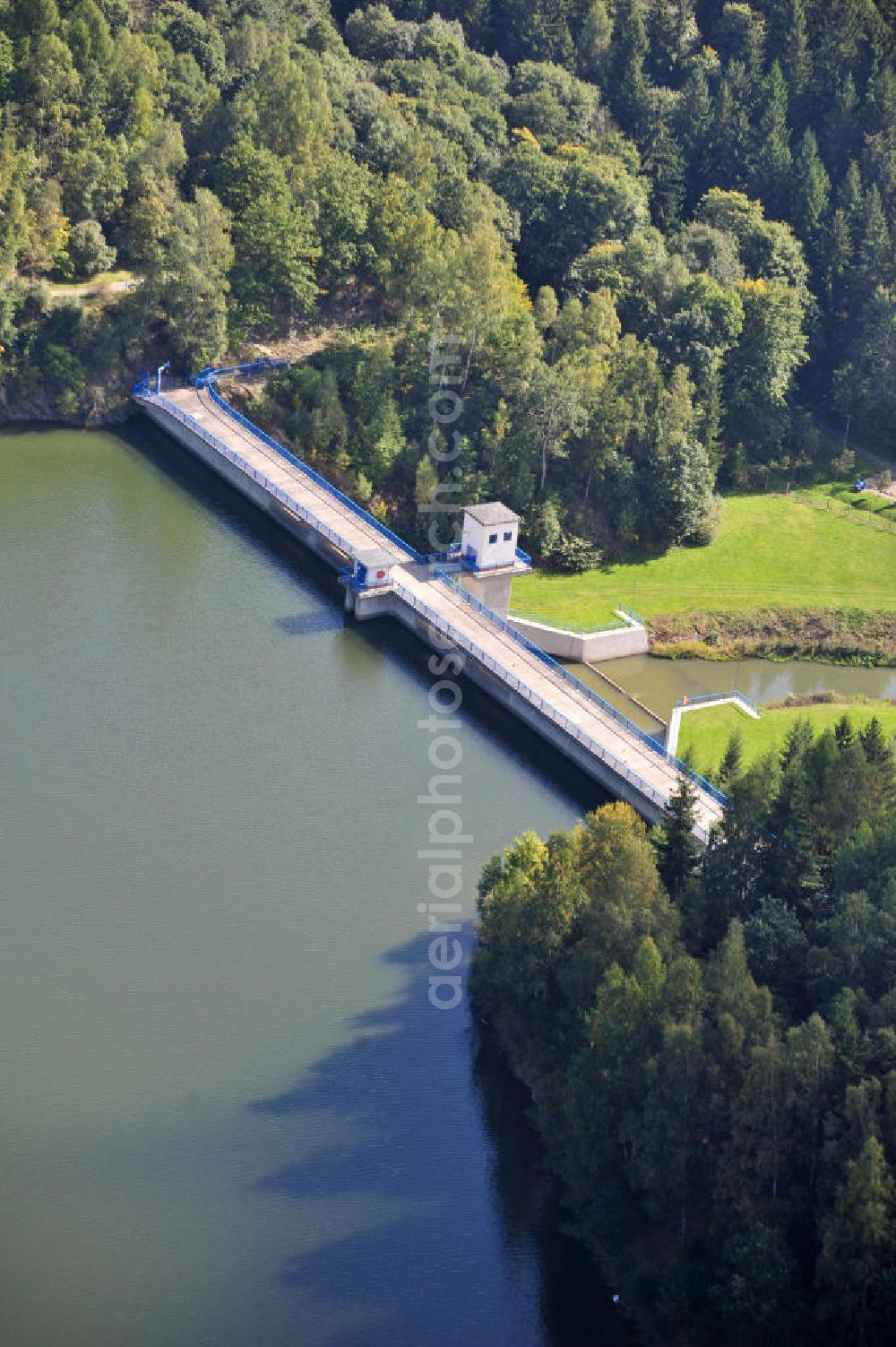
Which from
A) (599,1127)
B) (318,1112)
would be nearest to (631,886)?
(599,1127)

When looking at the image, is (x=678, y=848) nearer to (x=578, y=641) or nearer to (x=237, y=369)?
(x=578, y=641)

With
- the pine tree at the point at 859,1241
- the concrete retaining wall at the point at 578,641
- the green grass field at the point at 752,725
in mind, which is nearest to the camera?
the pine tree at the point at 859,1241

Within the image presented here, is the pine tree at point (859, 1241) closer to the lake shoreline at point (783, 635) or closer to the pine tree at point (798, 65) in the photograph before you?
the lake shoreline at point (783, 635)

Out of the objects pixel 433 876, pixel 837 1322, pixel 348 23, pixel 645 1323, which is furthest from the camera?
pixel 348 23

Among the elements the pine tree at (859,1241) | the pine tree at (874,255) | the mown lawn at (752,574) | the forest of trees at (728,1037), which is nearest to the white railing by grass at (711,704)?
the mown lawn at (752,574)

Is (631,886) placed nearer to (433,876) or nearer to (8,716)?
(433,876)

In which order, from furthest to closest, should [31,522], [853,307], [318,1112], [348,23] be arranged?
[348,23], [853,307], [31,522], [318,1112]
